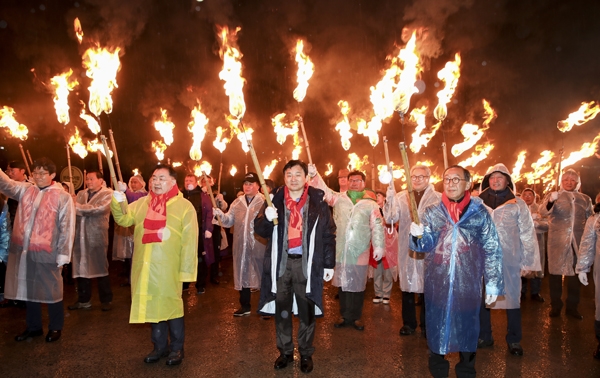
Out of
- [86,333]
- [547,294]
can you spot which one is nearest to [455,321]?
[86,333]

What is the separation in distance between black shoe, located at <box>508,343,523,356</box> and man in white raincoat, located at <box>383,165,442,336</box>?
1.10 metres

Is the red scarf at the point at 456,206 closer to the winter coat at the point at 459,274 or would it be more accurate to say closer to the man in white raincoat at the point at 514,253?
the winter coat at the point at 459,274

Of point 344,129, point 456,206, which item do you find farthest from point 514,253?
point 344,129

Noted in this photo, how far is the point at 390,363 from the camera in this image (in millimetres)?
4828

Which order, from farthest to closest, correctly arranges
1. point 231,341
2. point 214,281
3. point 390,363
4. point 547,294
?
1. point 214,281
2. point 547,294
3. point 231,341
4. point 390,363

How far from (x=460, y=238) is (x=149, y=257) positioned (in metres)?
3.36

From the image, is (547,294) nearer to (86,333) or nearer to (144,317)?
(144,317)

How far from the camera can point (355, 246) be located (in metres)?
6.31

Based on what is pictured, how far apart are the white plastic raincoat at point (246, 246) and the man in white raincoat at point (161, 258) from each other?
1.84 m

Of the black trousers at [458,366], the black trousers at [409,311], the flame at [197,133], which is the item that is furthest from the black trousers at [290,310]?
the flame at [197,133]

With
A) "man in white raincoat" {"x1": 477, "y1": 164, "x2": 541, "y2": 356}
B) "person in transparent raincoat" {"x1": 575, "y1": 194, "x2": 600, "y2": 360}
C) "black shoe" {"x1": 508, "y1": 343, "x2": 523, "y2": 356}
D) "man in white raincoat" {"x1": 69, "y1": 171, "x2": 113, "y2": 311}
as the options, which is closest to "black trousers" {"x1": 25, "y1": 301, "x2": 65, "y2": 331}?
"man in white raincoat" {"x1": 69, "y1": 171, "x2": 113, "y2": 311}

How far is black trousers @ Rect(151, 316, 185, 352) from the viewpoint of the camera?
474 centimetres

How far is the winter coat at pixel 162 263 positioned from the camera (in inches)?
179

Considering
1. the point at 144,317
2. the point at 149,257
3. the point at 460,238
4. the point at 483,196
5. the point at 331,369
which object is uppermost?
the point at 483,196
